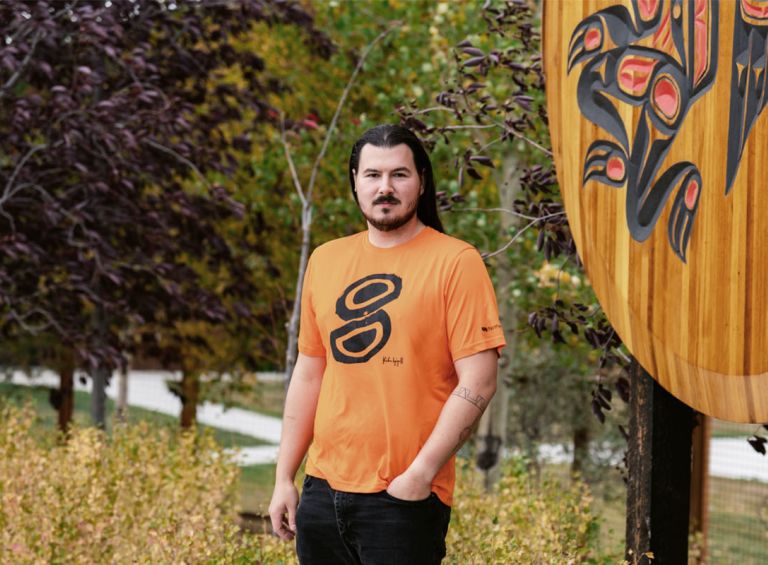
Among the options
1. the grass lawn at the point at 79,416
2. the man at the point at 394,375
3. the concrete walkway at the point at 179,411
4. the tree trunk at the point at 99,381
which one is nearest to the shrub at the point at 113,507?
the tree trunk at the point at 99,381

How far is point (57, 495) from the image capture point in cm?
439

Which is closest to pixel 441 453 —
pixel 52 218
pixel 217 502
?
pixel 217 502

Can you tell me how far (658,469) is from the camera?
284 cm

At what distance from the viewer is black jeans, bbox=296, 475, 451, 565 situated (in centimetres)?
224

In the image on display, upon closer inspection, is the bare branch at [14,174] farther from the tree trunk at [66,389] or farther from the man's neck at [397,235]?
the man's neck at [397,235]

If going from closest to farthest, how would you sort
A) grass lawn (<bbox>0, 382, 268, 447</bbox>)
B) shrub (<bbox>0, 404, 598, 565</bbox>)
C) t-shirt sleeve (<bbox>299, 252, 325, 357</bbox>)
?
t-shirt sleeve (<bbox>299, 252, 325, 357</bbox>) < shrub (<bbox>0, 404, 598, 565</bbox>) < grass lawn (<bbox>0, 382, 268, 447</bbox>)

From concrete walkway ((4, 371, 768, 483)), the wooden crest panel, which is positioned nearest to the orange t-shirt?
the wooden crest panel

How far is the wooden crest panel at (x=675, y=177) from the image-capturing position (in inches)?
89.5

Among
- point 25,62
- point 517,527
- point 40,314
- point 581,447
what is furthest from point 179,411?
point 517,527

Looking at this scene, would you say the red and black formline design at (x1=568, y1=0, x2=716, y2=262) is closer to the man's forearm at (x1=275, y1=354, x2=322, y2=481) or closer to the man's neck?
the man's neck

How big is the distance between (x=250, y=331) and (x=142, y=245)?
137 cm

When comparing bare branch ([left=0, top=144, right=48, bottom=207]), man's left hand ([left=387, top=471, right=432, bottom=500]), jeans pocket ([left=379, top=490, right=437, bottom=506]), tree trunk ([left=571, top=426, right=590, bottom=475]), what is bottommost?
tree trunk ([left=571, top=426, right=590, bottom=475])

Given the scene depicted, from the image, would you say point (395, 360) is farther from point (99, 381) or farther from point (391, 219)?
point (99, 381)
